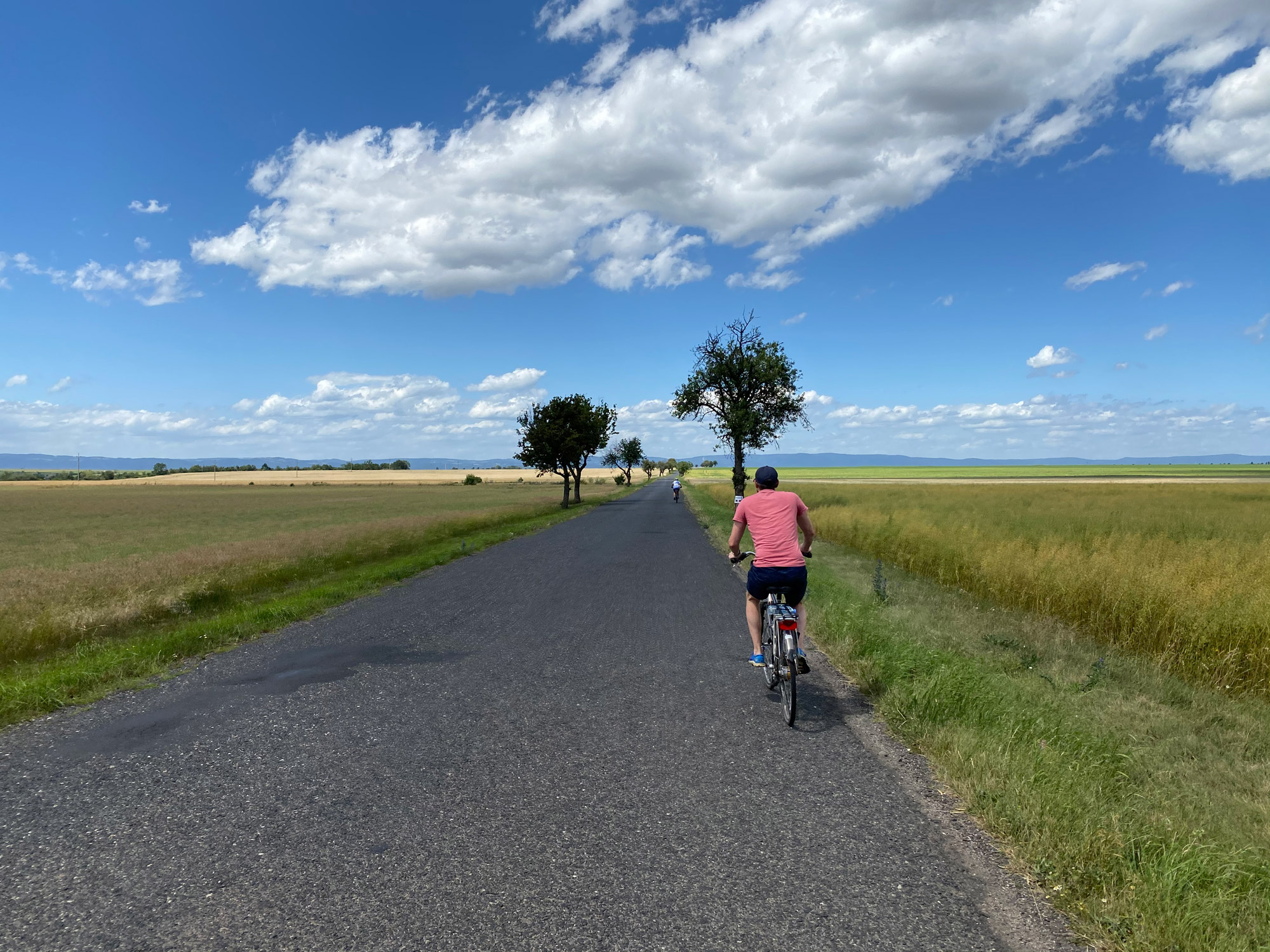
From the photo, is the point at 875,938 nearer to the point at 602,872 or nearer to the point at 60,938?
the point at 602,872

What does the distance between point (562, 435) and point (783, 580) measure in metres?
43.2

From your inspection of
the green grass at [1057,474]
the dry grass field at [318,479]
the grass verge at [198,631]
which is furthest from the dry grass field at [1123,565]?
the dry grass field at [318,479]

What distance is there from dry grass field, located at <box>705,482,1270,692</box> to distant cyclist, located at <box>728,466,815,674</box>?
16.9ft

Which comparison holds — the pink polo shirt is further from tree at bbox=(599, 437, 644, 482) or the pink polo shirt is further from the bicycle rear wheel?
tree at bbox=(599, 437, 644, 482)

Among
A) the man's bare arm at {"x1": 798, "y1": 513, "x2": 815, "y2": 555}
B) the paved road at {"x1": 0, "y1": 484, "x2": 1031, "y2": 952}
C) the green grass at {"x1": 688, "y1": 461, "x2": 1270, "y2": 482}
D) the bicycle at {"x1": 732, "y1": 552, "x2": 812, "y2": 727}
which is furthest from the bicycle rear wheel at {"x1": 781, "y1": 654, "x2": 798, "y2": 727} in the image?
the green grass at {"x1": 688, "y1": 461, "x2": 1270, "y2": 482}

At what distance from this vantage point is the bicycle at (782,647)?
6.21 m

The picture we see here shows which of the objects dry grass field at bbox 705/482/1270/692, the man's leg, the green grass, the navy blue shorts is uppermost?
the navy blue shorts

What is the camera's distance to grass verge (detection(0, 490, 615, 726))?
24.0 feet

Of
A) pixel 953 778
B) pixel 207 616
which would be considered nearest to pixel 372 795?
pixel 953 778

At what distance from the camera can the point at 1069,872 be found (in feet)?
11.8

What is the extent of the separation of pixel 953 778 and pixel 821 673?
3173mm

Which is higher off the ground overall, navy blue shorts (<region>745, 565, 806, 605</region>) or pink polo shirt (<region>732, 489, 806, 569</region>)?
pink polo shirt (<region>732, 489, 806, 569</region>)

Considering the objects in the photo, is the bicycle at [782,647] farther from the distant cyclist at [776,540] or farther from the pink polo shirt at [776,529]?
the pink polo shirt at [776,529]

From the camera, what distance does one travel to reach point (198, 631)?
33.4ft
